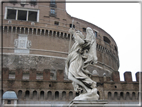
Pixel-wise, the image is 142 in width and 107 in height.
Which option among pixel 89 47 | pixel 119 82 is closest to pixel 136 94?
pixel 119 82

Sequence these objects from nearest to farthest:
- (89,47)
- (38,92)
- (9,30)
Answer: (89,47) < (38,92) < (9,30)

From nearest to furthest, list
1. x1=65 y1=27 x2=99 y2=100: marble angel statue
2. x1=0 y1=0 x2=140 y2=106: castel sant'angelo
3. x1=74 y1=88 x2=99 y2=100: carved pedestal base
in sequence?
x1=74 y1=88 x2=99 y2=100: carved pedestal base → x1=65 y1=27 x2=99 y2=100: marble angel statue → x1=0 y1=0 x2=140 y2=106: castel sant'angelo

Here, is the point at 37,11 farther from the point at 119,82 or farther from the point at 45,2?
the point at 119,82

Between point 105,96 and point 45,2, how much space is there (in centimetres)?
1528

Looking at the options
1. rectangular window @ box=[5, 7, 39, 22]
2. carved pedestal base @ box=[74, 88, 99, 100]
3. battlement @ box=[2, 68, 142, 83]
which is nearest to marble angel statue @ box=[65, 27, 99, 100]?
carved pedestal base @ box=[74, 88, 99, 100]

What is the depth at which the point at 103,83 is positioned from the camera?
16969 mm

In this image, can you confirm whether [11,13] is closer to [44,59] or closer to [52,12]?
[52,12]

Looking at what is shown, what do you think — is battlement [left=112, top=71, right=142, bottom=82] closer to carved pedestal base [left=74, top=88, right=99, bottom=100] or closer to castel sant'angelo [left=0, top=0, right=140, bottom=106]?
castel sant'angelo [left=0, top=0, right=140, bottom=106]

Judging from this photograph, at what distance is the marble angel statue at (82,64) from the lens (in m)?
3.78

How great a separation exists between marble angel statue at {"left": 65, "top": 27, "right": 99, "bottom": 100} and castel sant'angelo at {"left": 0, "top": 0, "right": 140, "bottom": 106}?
11502 mm

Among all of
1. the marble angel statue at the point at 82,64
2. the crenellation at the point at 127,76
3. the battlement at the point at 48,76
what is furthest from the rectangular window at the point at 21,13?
the marble angel statue at the point at 82,64

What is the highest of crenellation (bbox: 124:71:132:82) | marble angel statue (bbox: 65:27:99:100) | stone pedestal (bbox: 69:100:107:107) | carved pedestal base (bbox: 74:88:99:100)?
marble angel statue (bbox: 65:27:99:100)

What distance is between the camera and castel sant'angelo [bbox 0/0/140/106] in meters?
15.8

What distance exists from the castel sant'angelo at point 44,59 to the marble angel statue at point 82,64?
11.5 metres
